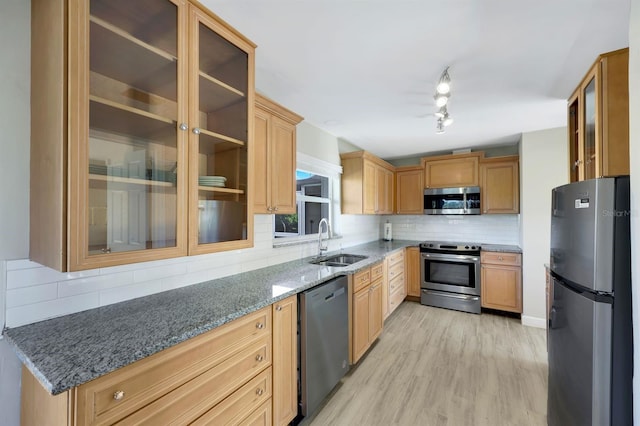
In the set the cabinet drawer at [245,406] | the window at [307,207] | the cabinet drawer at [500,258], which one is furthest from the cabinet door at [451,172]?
the cabinet drawer at [245,406]

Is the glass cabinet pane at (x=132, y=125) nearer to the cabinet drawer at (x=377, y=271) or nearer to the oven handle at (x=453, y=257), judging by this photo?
the cabinet drawer at (x=377, y=271)

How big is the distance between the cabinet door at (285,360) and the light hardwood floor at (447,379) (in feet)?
1.04

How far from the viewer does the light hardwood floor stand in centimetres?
195

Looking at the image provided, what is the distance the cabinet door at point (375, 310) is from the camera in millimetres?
2794

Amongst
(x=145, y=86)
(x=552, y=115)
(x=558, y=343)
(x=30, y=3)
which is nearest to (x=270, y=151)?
(x=145, y=86)

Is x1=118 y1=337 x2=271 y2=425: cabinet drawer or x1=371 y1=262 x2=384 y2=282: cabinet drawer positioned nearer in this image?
x1=118 y1=337 x2=271 y2=425: cabinet drawer

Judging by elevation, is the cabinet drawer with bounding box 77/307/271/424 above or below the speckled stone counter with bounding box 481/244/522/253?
below

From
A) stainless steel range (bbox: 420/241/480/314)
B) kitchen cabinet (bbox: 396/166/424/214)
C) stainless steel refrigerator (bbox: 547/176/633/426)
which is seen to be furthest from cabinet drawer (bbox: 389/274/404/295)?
stainless steel refrigerator (bbox: 547/176/633/426)

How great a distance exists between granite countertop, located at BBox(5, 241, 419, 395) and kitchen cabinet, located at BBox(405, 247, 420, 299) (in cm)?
294

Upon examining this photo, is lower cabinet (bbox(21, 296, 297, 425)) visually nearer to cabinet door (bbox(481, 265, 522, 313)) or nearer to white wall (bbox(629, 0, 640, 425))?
white wall (bbox(629, 0, 640, 425))

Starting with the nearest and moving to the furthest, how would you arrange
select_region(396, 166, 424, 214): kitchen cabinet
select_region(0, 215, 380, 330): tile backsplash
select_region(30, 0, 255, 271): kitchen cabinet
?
select_region(30, 0, 255, 271): kitchen cabinet, select_region(0, 215, 380, 330): tile backsplash, select_region(396, 166, 424, 214): kitchen cabinet

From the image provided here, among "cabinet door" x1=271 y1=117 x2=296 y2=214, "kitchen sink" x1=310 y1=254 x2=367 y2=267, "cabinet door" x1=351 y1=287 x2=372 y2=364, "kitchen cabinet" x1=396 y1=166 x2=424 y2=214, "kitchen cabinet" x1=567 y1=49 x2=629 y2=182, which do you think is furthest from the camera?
"kitchen cabinet" x1=396 y1=166 x2=424 y2=214

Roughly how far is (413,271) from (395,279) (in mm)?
690

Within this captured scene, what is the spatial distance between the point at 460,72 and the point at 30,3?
2.54 m
